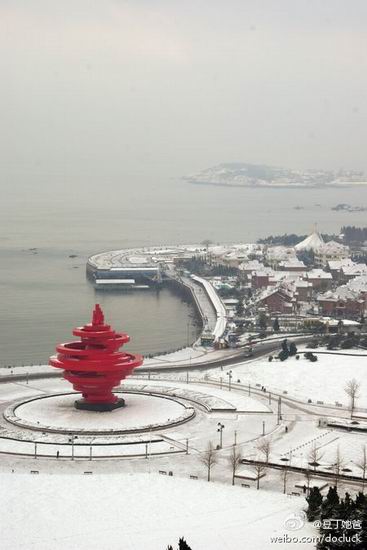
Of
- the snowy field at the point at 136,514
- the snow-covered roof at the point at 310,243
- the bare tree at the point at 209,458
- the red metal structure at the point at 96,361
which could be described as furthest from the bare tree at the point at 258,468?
the snow-covered roof at the point at 310,243

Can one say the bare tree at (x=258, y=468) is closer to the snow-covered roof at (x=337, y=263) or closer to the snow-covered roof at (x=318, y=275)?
the snow-covered roof at (x=318, y=275)

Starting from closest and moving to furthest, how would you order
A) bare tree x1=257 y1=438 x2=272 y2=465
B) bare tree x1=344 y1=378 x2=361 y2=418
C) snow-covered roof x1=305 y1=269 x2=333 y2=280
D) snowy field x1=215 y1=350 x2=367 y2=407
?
bare tree x1=257 y1=438 x2=272 y2=465, bare tree x1=344 y1=378 x2=361 y2=418, snowy field x1=215 y1=350 x2=367 y2=407, snow-covered roof x1=305 y1=269 x2=333 y2=280

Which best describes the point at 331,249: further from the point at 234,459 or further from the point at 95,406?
the point at 234,459

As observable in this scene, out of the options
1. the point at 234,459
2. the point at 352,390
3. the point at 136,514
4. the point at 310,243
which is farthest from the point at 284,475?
the point at 310,243

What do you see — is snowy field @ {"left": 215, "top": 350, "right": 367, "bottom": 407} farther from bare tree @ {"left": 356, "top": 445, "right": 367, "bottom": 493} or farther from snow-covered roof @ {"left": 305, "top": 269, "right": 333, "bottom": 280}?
snow-covered roof @ {"left": 305, "top": 269, "right": 333, "bottom": 280}

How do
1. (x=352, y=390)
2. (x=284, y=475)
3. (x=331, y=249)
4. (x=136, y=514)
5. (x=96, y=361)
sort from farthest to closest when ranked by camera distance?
(x=331, y=249), (x=352, y=390), (x=96, y=361), (x=284, y=475), (x=136, y=514)

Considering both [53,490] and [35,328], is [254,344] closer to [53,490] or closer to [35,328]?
[35,328]

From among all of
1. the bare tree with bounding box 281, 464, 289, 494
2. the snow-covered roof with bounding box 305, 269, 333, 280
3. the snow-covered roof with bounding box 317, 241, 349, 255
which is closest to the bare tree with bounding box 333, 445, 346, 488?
the bare tree with bounding box 281, 464, 289, 494
